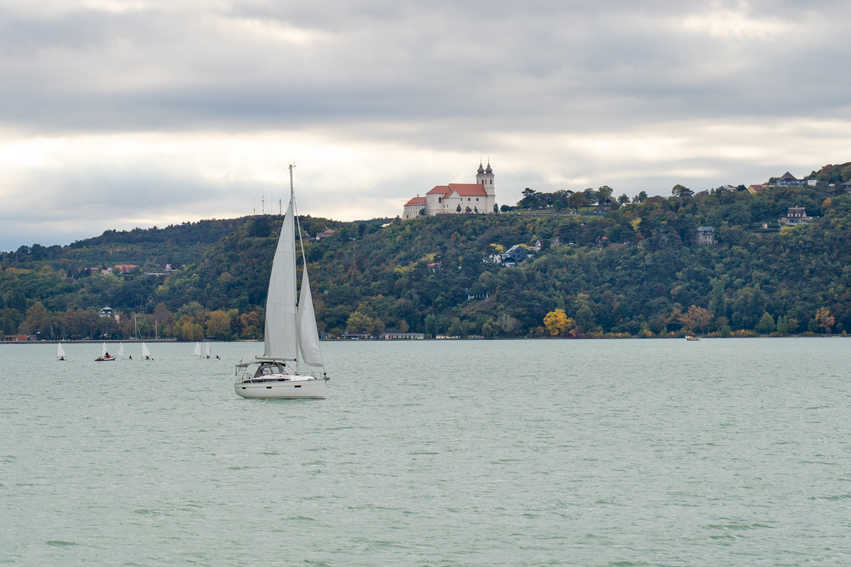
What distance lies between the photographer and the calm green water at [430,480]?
32.8m

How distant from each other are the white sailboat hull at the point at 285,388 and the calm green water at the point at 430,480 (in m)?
0.96

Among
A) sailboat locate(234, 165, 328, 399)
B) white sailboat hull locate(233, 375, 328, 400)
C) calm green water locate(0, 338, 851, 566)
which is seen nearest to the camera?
calm green water locate(0, 338, 851, 566)

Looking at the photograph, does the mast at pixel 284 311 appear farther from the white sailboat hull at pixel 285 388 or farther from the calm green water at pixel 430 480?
the calm green water at pixel 430 480

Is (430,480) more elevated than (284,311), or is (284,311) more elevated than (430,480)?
(284,311)

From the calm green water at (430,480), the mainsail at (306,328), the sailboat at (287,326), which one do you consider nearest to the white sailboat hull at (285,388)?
the sailboat at (287,326)

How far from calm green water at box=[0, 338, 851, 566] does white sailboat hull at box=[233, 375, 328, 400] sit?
961mm

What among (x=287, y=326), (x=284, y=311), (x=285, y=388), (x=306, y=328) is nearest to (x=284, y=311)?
(x=284, y=311)

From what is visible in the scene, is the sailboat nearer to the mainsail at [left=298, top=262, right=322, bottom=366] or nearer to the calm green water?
the mainsail at [left=298, top=262, right=322, bottom=366]

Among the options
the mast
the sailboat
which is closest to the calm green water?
the sailboat

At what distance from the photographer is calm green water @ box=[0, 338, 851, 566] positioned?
3275cm

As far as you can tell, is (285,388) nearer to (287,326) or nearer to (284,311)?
(287,326)

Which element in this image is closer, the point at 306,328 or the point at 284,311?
the point at 284,311

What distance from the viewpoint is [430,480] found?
44062mm

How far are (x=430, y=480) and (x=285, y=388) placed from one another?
1161 inches
